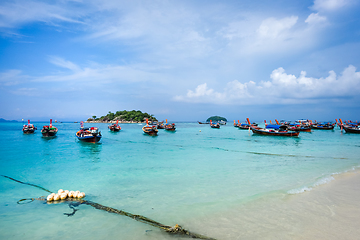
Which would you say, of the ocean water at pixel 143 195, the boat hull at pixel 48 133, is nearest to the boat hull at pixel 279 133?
the ocean water at pixel 143 195

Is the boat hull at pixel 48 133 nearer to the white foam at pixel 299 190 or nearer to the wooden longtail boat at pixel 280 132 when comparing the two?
the wooden longtail boat at pixel 280 132

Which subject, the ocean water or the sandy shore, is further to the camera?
the ocean water

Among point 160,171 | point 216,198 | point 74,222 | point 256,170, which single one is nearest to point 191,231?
point 216,198

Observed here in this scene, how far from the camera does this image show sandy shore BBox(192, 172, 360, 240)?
4559 mm

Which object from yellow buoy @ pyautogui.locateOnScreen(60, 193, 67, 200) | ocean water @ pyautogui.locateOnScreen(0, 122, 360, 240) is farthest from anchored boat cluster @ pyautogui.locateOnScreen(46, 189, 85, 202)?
ocean water @ pyautogui.locateOnScreen(0, 122, 360, 240)

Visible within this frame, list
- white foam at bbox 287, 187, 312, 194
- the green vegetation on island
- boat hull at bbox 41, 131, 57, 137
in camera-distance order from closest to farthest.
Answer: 1. white foam at bbox 287, 187, 312, 194
2. boat hull at bbox 41, 131, 57, 137
3. the green vegetation on island

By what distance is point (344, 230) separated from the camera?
4.62 meters

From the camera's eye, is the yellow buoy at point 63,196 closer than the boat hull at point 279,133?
Yes

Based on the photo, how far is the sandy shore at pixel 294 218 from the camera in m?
4.56

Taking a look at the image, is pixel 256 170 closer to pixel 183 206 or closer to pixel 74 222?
pixel 183 206

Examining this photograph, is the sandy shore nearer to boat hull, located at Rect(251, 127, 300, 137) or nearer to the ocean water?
the ocean water

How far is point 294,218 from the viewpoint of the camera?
5355 mm

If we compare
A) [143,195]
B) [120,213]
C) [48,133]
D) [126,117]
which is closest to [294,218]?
[120,213]

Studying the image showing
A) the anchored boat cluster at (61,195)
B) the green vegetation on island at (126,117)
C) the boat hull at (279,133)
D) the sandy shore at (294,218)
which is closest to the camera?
the sandy shore at (294,218)
